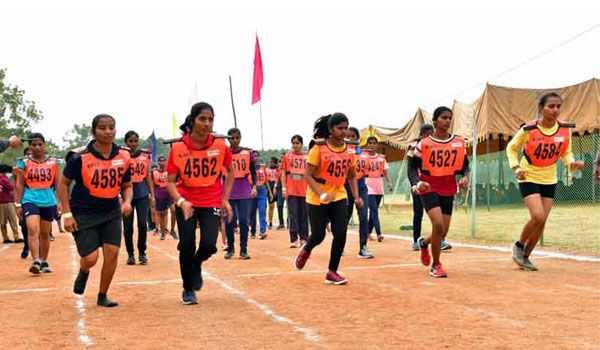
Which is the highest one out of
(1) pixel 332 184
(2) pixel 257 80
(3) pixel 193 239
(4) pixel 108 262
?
(2) pixel 257 80

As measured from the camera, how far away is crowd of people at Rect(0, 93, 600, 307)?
6.30 meters

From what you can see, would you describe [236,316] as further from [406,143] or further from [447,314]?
[406,143]

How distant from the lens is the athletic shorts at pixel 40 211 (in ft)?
31.3

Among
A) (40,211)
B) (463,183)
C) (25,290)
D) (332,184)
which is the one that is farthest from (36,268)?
(463,183)

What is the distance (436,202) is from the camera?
7.90 meters

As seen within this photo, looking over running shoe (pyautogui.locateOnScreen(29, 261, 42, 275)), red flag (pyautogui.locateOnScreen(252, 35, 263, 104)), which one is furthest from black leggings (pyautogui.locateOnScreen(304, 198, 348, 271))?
red flag (pyautogui.locateOnScreen(252, 35, 263, 104))

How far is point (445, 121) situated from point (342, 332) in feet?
12.7

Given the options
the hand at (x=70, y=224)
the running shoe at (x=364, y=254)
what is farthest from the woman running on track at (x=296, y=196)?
the hand at (x=70, y=224)

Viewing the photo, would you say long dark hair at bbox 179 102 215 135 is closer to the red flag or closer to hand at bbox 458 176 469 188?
hand at bbox 458 176 469 188

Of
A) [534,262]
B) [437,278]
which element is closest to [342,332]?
[437,278]

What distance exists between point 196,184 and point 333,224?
70.0 inches

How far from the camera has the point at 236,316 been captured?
5629 mm

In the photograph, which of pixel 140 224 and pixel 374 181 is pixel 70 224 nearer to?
pixel 140 224

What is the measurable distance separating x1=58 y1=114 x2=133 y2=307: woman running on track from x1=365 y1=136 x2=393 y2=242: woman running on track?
7.38 meters
